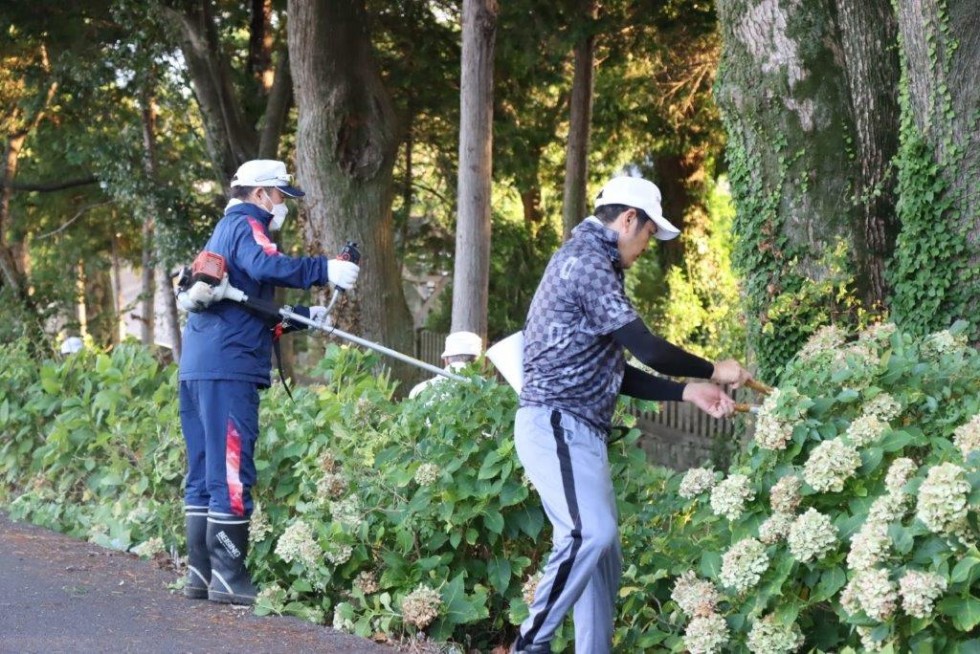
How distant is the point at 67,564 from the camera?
25.7 ft

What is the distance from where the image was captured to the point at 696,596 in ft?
16.0

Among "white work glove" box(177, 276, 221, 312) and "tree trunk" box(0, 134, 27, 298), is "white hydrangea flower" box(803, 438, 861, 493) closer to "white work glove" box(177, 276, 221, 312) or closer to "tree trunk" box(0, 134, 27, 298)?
"white work glove" box(177, 276, 221, 312)

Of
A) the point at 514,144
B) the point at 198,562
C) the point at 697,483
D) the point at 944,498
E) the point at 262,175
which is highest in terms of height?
the point at 514,144

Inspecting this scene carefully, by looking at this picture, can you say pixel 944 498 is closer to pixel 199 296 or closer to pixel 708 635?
pixel 708 635

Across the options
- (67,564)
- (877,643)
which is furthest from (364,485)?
(877,643)

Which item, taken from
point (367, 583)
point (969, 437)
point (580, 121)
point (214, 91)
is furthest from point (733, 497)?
point (214, 91)

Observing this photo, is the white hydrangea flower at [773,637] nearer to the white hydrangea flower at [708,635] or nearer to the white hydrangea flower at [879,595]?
the white hydrangea flower at [708,635]

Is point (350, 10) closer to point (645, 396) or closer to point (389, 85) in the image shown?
point (389, 85)

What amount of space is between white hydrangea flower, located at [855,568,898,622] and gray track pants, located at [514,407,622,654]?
3.44 feet

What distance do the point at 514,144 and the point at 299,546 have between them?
15.5 m

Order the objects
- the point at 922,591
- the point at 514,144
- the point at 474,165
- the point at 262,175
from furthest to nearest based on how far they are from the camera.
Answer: the point at 514,144 < the point at 474,165 < the point at 262,175 < the point at 922,591

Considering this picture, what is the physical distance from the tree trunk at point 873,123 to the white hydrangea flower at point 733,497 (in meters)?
4.73

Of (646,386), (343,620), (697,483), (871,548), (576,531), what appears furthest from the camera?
(343,620)

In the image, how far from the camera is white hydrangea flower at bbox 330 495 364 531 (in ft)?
20.5
